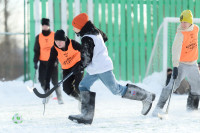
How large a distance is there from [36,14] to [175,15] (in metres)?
4.26

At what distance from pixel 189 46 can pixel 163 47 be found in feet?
12.0

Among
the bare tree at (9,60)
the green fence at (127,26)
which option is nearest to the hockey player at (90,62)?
the green fence at (127,26)

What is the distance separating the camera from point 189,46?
416 cm

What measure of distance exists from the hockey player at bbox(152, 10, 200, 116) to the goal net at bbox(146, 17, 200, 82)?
138 inches

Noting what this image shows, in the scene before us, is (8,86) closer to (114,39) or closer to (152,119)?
(114,39)

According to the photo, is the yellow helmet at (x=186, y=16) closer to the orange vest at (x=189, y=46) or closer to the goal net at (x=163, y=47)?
the orange vest at (x=189, y=46)

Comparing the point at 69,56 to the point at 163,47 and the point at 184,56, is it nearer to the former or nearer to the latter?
the point at 184,56

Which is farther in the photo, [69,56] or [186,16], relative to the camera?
[69,56]

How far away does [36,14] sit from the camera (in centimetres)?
896

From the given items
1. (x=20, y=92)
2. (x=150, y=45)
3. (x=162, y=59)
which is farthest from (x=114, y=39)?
(x=20, y=92)

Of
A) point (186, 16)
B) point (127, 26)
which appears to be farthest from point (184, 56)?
point (127, 26)

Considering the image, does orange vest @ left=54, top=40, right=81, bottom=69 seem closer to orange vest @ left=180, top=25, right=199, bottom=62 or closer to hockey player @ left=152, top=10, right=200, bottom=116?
hockey player @ left=152, top=10, right=200, bottom=116

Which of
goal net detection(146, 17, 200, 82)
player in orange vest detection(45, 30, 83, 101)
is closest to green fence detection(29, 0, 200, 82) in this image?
goal net detection(146, 17, 200, 82)

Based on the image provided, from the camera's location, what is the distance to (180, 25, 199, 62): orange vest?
412cm
